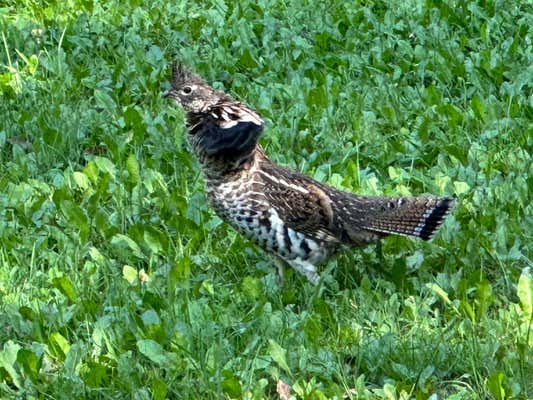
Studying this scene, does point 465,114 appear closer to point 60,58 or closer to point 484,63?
point 484,63

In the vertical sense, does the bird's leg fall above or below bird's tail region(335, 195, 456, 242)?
below

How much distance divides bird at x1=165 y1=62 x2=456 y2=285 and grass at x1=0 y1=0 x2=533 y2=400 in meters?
0.19

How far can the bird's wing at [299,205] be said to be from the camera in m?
7.08

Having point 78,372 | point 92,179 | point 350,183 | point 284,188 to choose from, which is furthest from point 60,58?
point 78,372

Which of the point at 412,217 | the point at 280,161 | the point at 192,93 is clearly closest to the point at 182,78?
the point at 192,93

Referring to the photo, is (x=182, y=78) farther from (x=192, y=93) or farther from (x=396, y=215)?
(x=396, y=215)

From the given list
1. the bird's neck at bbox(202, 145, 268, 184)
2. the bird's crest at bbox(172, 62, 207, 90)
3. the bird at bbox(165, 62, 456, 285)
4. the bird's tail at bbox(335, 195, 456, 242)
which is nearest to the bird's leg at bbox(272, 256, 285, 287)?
the bird at bbox(165, 62, 456, 285)

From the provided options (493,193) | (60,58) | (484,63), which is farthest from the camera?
(60,58)

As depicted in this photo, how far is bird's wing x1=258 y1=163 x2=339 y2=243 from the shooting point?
23.2 feet

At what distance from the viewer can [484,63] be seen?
9680 mm

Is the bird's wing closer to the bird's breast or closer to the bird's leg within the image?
the bird's breast

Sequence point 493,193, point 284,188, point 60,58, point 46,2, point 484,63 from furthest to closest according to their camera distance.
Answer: point 46,2, point 60,58, point 484,63, point 493,193, point 284,188

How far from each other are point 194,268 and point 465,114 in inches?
99.5

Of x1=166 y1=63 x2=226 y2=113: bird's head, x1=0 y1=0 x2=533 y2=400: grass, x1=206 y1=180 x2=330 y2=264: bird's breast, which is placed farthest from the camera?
x1=166 y1=63 x2=226 y2=113: bird's head
